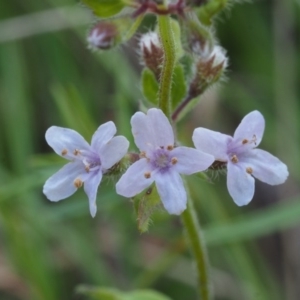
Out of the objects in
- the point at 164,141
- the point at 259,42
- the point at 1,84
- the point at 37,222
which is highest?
the point at 1,84

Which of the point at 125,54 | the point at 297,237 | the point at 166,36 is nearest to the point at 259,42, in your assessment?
the point at 125,54

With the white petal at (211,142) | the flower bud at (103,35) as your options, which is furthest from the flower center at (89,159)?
the flower bud at (103,35)

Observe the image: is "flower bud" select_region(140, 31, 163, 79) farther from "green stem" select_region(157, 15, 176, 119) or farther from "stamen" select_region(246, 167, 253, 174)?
"stamen" select_region(246, 167, 253, 174)

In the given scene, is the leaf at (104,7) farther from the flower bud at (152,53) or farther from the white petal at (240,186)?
the white petal at (240,186)

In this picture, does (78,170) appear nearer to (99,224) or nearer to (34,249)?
(34,249)

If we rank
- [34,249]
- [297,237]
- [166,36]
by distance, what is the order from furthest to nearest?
[297,237] → [34,249] → [166,36]

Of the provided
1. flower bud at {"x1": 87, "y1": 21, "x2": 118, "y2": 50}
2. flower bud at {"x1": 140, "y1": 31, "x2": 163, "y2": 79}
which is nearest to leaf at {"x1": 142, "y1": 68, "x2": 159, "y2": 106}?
flower bud at {"x1": 140, "y1": 31, "x2": 163, "y2": 79}

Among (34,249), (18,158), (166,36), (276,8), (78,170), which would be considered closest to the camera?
(166,36)
